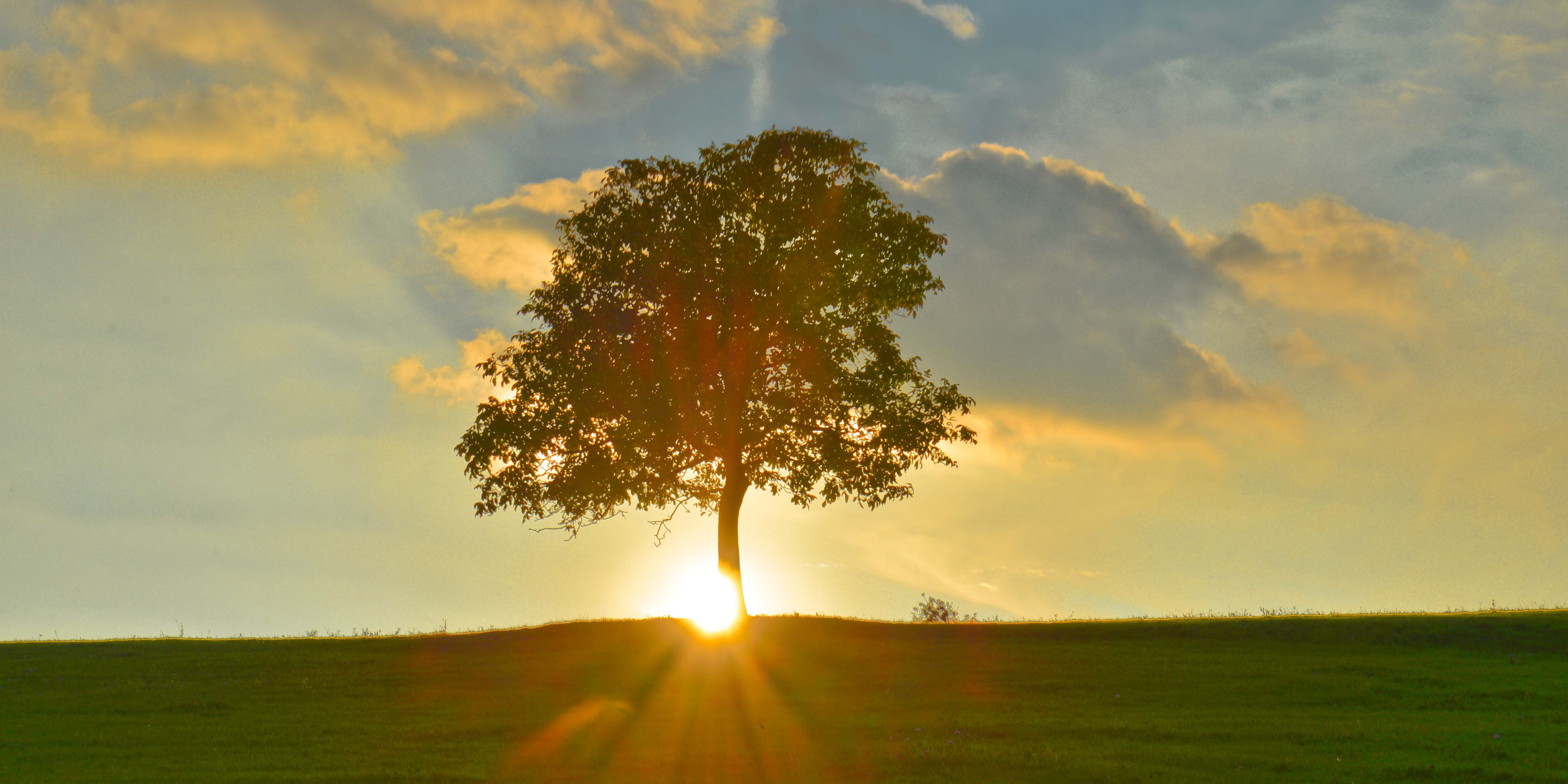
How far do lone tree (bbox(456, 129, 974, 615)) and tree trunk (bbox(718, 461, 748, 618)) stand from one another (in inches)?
2.7

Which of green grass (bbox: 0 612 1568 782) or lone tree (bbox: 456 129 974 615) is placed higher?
lone tree (bbox: 456 129 974 615)

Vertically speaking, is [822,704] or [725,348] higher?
[725,348]

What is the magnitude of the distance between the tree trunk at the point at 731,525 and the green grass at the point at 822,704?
2565 millimetres

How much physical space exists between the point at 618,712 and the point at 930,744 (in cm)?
829

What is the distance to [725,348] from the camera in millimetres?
38062

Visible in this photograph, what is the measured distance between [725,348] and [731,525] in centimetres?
641

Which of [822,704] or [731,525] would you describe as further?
[731,525]

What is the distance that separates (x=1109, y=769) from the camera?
18984 mm

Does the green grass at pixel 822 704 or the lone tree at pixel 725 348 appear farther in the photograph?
the lone tree at pixel 725 348

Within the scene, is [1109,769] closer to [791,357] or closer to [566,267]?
[791,357]

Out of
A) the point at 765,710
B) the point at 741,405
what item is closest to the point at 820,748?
the point at 765,710

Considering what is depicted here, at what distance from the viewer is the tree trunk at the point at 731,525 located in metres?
38.5

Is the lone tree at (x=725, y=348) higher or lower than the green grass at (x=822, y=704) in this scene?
higher

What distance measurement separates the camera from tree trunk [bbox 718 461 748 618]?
38.5 metres
